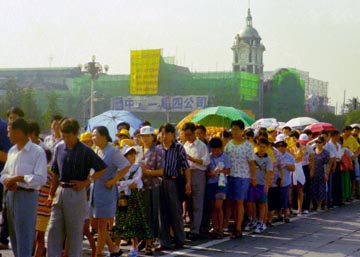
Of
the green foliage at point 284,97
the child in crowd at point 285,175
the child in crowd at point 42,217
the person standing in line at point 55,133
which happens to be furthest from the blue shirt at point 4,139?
the green foliage at point 284,97

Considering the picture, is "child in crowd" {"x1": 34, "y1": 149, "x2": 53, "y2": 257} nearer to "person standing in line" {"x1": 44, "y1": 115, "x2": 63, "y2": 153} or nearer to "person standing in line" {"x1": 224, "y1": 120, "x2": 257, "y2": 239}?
"person standing in line" {"x1": 44, "y1": 115, "x2": 63, "y2": 153}

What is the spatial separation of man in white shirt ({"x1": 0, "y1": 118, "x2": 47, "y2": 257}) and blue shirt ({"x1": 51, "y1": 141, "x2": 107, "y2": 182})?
1.11ft

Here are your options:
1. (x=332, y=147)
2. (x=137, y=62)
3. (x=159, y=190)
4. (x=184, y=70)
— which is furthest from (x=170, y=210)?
(x=184, y=70)

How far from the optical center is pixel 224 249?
897 cm

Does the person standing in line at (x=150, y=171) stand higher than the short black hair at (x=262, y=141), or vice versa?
the short black hair at (x=262, y=141)

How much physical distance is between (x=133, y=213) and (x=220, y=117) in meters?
7.83

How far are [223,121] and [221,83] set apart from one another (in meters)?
68.5

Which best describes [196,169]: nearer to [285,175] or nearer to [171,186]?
[171,186]

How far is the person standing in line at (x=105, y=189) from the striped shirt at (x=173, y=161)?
1.32 m

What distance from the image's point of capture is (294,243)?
9.50 m

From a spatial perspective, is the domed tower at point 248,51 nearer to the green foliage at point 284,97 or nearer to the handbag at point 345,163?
the green foliage at point 284,97

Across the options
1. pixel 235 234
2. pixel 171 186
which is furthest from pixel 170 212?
pixel 235 234

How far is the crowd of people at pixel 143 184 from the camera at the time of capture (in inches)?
254

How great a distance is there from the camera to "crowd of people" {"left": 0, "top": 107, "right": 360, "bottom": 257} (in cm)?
646
